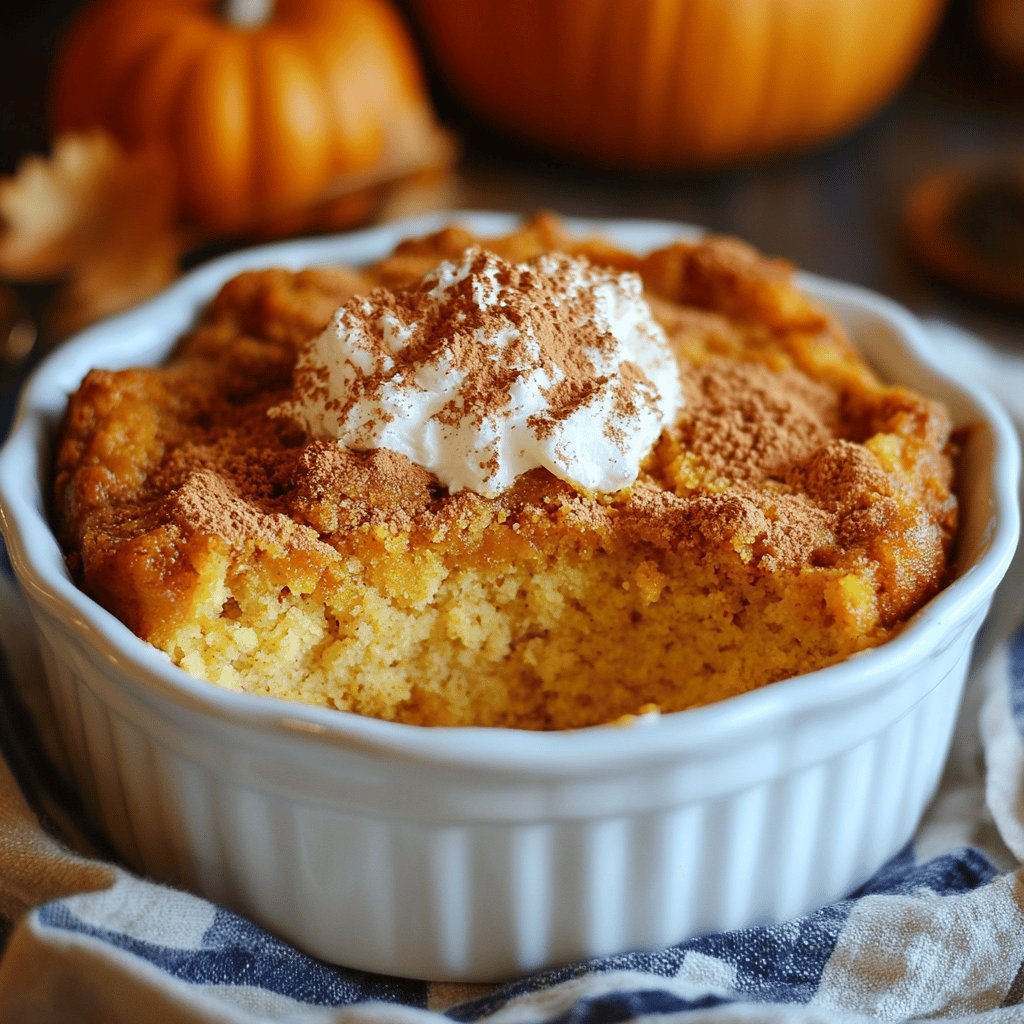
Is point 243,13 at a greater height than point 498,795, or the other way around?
point 243,13

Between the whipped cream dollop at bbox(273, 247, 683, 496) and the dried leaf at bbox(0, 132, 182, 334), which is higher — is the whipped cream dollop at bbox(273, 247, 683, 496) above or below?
above

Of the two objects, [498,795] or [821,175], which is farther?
[821,175]

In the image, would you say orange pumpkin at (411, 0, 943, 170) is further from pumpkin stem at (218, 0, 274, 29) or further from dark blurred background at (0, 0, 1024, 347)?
pumpkin stem at (218, 0, 274, 29)

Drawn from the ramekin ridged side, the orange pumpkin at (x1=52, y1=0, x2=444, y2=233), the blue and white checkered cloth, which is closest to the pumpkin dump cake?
the ramekin ridged side

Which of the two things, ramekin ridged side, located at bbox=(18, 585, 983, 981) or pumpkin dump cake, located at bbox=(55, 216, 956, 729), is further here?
pumpkin dump cake, located at bbox=(55, 216, 956, 729)

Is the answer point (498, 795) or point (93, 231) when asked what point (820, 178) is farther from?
point (498, 795)

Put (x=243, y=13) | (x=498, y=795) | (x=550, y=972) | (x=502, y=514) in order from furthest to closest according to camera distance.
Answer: (x=243, y=13) → (x=502, y=514) → (x=550, y=972) → (x=498, y=795)

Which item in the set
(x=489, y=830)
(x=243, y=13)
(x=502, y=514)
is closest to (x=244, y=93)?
(x=243, y=13)

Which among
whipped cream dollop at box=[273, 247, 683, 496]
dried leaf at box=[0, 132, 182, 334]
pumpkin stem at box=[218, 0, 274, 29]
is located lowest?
dried leaf at box=[0, 132, 182, 334]
